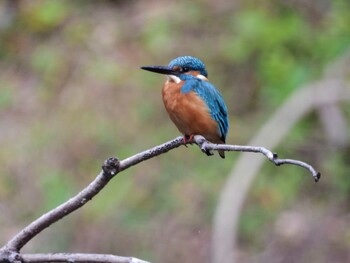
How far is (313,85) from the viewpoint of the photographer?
17.7ft

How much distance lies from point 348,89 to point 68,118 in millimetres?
2182

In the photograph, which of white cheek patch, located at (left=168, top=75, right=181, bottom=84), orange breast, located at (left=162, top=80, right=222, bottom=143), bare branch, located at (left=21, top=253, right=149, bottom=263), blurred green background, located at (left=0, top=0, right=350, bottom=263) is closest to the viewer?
bare branch, located at (left=21, top=253, right=149, bottom=263)

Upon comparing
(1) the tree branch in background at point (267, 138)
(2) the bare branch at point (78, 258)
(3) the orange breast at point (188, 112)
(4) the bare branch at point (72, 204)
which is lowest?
(2) the bare branch at point (78, 258)

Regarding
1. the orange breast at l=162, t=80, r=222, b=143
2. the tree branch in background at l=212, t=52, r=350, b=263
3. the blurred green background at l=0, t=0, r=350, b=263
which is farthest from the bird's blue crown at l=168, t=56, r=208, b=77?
the blurred green background at l=0, t=0, r=350, b=263

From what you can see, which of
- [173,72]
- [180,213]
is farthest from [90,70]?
[173,72]

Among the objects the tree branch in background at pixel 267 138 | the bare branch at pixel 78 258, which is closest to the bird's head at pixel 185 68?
the bare branch at pixel 78 258

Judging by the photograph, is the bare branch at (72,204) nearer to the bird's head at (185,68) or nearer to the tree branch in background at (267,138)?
the bird's head at (185,68)

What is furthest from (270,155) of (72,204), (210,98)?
(210,98)

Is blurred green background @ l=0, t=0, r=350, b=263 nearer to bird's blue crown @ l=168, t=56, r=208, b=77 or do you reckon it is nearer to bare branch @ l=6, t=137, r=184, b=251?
bird's blue crown @ l=168, t=56, r=208, b=77

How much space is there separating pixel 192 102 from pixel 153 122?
10.4 ft

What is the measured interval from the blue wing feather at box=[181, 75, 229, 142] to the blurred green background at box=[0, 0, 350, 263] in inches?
83.3

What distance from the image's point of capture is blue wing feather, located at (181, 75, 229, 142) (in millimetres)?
2881

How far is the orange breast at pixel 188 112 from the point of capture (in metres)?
2.78

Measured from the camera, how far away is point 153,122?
599 cm
